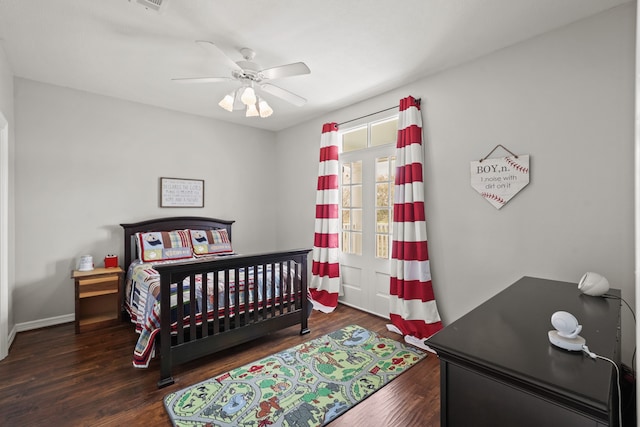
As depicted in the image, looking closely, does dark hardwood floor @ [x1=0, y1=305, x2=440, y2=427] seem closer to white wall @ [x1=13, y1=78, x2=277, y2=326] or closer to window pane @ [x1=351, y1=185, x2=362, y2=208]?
white wall @ [x1=13, y1=78, x2=277, y2=326]

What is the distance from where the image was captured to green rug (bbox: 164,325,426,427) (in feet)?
5.91

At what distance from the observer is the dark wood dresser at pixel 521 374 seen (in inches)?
31.3

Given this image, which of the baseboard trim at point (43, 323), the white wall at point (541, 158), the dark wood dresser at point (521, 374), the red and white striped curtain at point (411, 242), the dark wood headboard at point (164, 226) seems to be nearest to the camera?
the dark wood dresser at point (521, 374)

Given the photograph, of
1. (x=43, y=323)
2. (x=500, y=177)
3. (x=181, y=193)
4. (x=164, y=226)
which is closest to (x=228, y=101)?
(x=181, y=193)

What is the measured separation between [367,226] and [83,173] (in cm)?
334

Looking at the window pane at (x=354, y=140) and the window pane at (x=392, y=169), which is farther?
the window pane at (x=354, y=140)

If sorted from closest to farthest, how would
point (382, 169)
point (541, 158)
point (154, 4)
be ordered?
point (154, 4)
point (541, 158)
point (382, 169)

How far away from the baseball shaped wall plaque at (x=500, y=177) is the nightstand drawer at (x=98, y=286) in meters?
3.77

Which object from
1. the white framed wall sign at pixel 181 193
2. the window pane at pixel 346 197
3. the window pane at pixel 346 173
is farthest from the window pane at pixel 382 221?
the white framed wall sign at pixel 181 193

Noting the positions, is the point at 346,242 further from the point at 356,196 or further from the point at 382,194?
the point at 382,194

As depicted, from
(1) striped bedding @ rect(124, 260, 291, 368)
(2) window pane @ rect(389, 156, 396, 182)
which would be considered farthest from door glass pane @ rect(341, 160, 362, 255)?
(1) striped bedding @ rect(124, 260, 291, 368)

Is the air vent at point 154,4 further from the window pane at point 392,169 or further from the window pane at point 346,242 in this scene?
the window pane at point 346,242

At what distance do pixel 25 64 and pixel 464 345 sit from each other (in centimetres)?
410

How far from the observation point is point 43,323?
3121 millimetres
